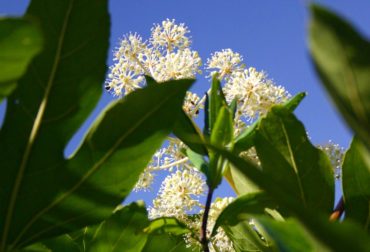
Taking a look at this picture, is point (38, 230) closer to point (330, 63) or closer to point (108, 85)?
point (330, 63)

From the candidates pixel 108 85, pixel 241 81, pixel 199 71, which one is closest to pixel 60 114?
pixel 241 81

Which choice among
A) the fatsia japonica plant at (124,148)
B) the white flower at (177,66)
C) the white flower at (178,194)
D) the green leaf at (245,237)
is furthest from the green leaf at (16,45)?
the white flower at (177,66)

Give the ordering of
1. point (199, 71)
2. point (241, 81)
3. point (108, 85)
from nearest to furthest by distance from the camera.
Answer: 1. point (241, 81)
2. point (199, 71)
3. point (108, 85)

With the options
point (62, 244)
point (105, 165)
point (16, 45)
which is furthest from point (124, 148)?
point (62, 244)

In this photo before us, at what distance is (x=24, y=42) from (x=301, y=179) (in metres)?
0.47

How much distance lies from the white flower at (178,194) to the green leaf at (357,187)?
92 centimetres

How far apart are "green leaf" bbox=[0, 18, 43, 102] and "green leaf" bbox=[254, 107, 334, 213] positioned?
1.28 ft

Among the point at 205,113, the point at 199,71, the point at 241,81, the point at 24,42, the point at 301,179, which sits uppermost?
the point at 199,71

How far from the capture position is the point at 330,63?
1.00 ft

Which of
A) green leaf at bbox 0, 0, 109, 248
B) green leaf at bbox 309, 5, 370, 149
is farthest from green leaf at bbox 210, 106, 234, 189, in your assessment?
green leaf at bbox 309, 5, 370, 149

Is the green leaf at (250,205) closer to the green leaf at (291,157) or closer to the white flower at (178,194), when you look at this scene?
the green leaf at (291,157)

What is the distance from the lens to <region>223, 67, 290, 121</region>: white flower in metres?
1.86

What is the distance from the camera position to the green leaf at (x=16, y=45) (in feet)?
1.44

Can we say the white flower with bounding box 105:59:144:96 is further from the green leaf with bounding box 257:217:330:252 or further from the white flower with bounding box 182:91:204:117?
the green leaf with bounding box 257:217:330:252
